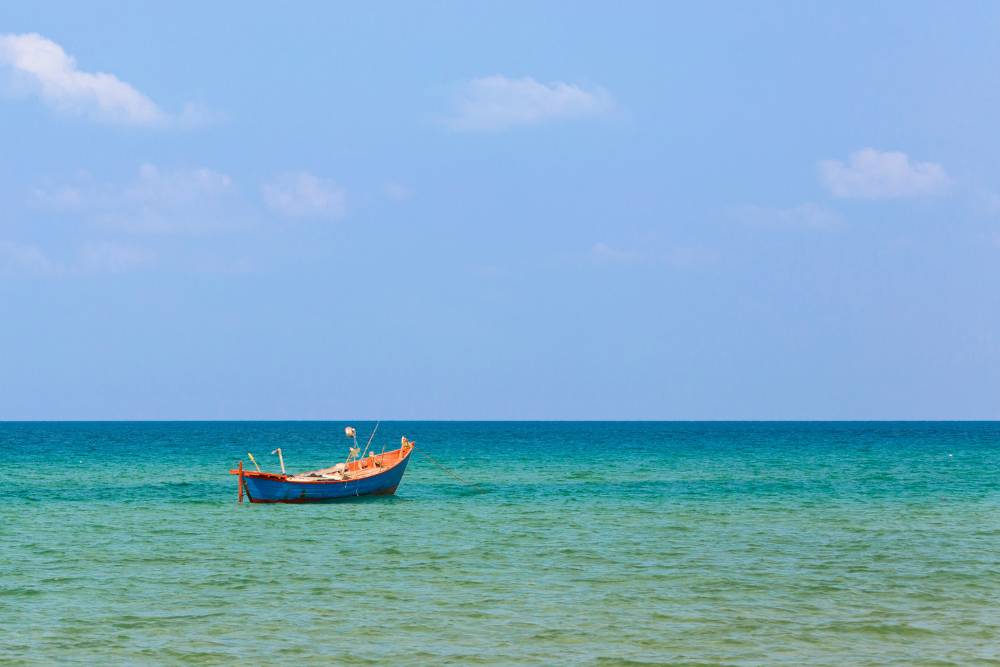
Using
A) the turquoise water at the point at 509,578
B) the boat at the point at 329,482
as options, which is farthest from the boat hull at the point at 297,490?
the turquoise water at the point at 509,578

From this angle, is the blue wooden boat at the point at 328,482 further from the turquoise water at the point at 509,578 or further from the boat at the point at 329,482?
the turquoise water at the point at 509,578

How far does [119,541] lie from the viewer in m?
30.1

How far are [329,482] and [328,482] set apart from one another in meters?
0.05

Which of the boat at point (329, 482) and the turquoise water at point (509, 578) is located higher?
the boat at point (329, 482)

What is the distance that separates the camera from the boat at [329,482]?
40.4m

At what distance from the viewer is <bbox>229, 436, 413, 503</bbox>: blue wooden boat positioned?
4041 cm

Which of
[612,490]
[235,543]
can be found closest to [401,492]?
[612,490]

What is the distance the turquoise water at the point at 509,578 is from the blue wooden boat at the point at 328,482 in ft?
2.63

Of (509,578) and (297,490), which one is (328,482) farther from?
(509,578)

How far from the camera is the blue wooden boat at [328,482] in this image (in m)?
40.4

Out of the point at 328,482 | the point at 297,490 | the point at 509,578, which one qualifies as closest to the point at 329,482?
the point at 328,482

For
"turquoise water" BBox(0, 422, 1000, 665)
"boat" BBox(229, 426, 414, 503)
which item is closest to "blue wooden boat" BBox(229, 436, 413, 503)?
"boat" BBox(229, 426, 414, 503)

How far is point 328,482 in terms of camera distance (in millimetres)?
41000

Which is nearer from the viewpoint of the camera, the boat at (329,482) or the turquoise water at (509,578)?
the turquoise water at (509,578)
